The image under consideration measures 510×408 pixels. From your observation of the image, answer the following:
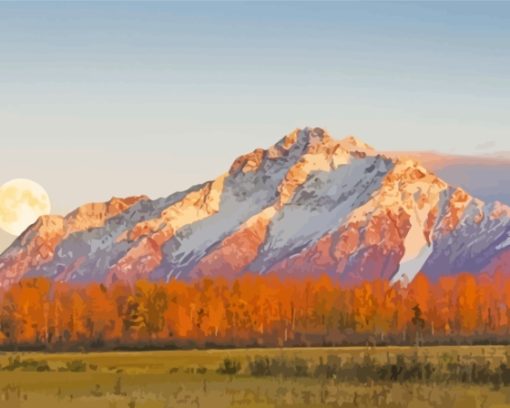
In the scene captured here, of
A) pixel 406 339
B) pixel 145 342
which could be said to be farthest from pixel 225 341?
pixel 406 339

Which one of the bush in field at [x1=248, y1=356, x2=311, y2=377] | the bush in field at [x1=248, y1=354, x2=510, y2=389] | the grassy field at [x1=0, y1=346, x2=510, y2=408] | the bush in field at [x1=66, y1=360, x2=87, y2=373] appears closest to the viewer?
the grassy field at [x1=0, y1=346, x2=510, y2=408]

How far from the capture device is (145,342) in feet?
562

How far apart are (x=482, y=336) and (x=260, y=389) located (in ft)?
500

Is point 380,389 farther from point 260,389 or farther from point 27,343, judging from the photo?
point 27,343

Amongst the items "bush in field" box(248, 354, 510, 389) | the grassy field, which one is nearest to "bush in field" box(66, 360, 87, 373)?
the grassy field

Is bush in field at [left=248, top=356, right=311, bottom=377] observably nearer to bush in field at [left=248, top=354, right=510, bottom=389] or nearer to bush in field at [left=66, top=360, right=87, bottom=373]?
bush in field at [left=248, top=354, right=510, bottom=389]

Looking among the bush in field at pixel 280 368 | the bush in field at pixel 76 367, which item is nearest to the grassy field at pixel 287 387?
the bush in field at pixel 280 368

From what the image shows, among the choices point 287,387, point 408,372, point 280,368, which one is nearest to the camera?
point 287,387

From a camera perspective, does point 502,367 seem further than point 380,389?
Yes

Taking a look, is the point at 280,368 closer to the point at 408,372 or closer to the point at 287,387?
the point at 408,372

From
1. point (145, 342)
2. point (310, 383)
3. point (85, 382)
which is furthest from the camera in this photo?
point (145, 342)

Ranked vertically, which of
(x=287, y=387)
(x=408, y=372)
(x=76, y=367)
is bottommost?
(x=76, y=367)

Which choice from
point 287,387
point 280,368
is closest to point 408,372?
point 287,387

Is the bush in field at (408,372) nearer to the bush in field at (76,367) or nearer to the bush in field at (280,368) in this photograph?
the bush in field at (280,368)
